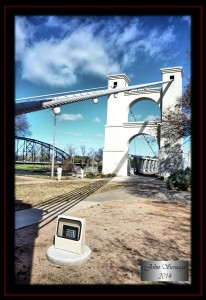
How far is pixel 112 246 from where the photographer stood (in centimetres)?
445

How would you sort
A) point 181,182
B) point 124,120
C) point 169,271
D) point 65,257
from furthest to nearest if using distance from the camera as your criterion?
1. point 124,120
2. point 181,182
3. point 65,257
4. point 169,271

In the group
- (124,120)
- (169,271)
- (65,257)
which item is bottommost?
(65,257)

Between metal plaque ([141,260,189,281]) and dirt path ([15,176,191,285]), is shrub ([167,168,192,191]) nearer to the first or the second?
dirt path ([15,176,191,285])

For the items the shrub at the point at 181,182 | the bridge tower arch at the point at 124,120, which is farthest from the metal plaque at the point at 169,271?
the bridge tower arch at the point at 124,120

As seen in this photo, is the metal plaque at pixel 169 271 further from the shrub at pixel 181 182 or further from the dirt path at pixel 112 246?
the shrub at pixel 181 182

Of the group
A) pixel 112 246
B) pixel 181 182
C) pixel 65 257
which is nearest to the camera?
pixel 65 257

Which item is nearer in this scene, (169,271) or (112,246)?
(169,271)

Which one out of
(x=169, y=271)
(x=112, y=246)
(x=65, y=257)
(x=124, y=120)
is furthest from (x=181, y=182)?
(x=124, y=120)

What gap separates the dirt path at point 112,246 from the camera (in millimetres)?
3278

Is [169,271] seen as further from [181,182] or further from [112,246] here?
[181,182]

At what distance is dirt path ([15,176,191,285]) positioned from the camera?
3.28m

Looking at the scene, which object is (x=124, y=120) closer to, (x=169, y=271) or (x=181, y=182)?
(x=181, y=182)

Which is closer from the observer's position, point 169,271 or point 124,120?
point 169,271

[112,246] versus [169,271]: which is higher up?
[169,271]
